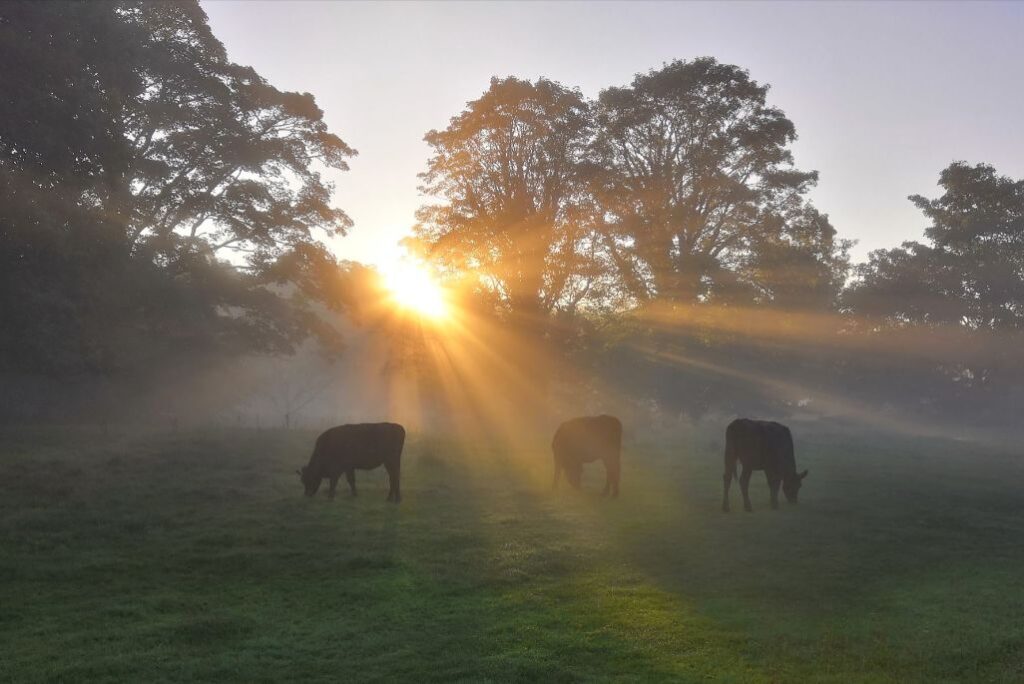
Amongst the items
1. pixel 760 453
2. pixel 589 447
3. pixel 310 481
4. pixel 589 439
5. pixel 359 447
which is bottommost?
pixel 310 481

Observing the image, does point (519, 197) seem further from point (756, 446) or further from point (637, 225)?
point (756, 446)

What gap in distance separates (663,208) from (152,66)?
59.8 feet

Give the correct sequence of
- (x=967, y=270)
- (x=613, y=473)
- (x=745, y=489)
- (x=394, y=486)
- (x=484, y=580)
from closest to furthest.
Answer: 1. (x=484, y=580)
2. (x=745, y=489)
3. (x=394, y=486)
4. (x=613, y=473)
5. (x=967, y=270)

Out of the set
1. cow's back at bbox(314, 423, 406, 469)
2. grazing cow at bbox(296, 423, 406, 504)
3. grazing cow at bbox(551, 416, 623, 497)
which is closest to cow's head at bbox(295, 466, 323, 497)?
grazing cow at bbox(296, 423, 406, 504)

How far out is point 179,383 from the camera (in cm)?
3316

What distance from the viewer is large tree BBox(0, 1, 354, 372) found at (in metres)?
18.9

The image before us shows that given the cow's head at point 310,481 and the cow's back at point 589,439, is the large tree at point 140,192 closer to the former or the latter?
the cow's head at point 310,481

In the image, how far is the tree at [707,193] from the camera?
3080 centimetres

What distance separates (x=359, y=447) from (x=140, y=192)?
17388 mm

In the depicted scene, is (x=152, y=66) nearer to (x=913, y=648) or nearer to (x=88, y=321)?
(x=88, y=321)

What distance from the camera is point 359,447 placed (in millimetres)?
18328

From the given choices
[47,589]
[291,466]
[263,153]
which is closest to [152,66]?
[263,153]

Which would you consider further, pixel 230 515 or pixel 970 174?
pixel 970 174

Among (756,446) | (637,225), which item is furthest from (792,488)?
(637,225)
